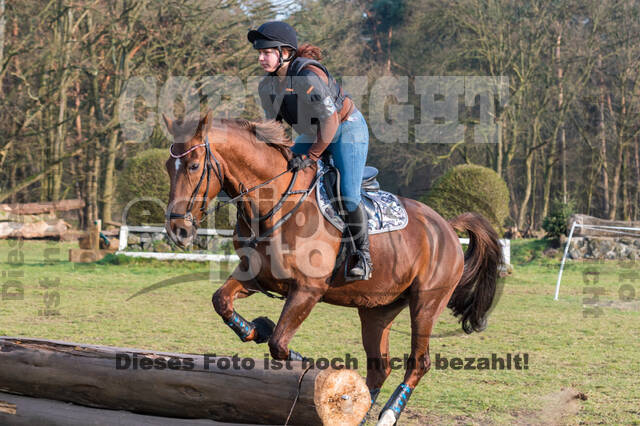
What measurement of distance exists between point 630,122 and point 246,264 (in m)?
24.1

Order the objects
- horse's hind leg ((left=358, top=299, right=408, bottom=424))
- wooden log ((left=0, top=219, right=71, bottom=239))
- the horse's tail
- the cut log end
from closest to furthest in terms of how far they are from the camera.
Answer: the cut log end
horse's hind leg ((left=358, top=299, right=408, bottom=424))
the horse's tail
wooden log ((left=0, top=219, right=71, bottom=239))

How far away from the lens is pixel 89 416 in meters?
3.55

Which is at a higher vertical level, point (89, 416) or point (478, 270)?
point (478, 270)

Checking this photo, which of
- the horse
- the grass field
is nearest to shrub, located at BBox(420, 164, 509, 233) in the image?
the grass field

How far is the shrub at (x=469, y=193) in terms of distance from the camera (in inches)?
664

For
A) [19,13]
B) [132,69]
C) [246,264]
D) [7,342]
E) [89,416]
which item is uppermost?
[19,13]

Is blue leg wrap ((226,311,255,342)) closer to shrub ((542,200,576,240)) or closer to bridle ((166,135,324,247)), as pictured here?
bridle ((166,135,324,247))

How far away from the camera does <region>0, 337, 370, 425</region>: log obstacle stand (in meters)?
3.26

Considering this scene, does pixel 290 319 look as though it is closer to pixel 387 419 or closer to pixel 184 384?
pixel 184 384

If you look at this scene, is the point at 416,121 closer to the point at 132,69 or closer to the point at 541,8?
the point at 541,8

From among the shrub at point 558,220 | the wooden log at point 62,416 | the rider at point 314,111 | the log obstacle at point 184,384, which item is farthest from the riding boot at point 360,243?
the shrub at point 558,220

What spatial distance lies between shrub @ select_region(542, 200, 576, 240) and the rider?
44.7 ft

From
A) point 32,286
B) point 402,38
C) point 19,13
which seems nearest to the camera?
point 32,286

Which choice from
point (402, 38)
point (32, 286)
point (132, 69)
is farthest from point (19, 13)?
point (402, 38)
